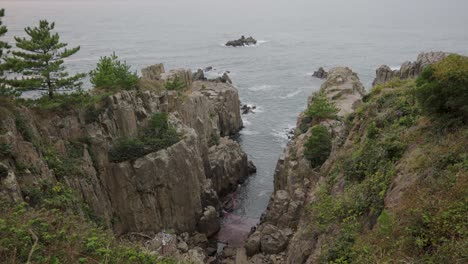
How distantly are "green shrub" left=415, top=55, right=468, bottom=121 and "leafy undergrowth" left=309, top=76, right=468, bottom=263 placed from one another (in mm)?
663

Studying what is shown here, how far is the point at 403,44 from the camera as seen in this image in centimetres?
14838

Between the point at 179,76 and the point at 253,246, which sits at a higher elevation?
the point at 179,76

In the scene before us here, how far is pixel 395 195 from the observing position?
810 inches

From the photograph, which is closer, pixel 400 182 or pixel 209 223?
pixel 400 182

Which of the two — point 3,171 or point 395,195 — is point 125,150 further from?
point 395,195

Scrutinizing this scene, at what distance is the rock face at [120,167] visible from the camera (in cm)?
3089

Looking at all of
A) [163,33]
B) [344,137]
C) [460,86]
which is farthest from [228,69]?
[460,86]

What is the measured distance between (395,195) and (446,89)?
6790 millimetres

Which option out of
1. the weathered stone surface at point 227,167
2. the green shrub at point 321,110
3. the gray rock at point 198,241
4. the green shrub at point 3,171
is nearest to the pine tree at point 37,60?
the green shrub at point 3,171

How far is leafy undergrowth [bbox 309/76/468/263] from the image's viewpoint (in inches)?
630

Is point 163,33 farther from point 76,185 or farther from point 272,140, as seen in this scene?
point 76,185

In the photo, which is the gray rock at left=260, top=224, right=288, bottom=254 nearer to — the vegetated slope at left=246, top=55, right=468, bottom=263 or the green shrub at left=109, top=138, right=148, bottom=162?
the vegetated slope at left=246, top=55, right=468, bottom=263

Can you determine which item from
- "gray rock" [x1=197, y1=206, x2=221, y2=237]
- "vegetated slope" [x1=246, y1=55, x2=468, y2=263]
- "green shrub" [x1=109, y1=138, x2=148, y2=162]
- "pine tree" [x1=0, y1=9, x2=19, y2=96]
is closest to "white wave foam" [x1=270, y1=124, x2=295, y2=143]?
"gray rock" [x1=197, y1=206, x2=221, y2=237]

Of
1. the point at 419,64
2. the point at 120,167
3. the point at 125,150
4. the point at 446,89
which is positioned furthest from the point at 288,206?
the point at 419,64
